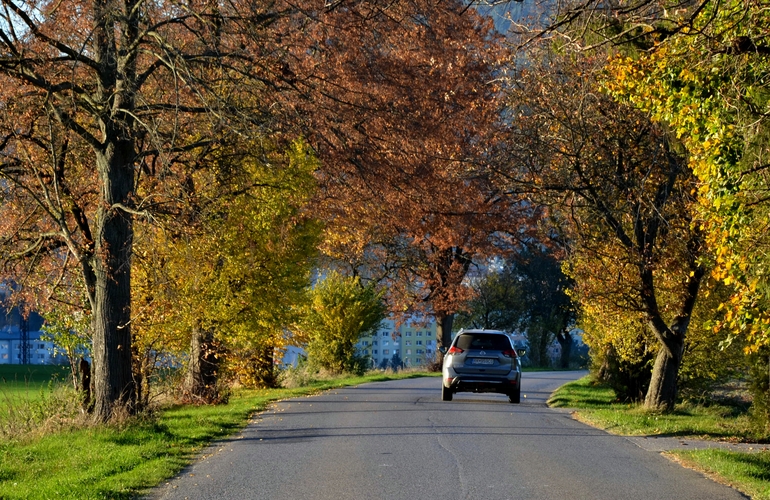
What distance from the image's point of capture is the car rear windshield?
24359 mm

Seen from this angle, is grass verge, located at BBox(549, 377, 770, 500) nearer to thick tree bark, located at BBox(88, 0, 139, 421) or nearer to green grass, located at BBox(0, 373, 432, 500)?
green grass, located at BBox(0, 373, 432, 500)

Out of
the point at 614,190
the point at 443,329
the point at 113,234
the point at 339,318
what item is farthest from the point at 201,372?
the point at 443,329

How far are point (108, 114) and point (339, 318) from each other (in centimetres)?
2540

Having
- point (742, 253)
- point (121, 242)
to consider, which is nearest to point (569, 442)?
point (742, 253)

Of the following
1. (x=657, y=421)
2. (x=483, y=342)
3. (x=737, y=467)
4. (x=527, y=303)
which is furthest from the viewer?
(x=527, y=303)

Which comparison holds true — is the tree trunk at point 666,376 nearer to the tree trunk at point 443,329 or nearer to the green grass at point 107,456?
the green grass at point 107,456

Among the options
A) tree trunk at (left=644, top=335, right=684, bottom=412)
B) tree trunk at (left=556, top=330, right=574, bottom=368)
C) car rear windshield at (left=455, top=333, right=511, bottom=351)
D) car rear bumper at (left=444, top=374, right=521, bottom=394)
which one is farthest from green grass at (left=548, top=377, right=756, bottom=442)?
tree trunk at (left=556, top=330, right=574, bottom=368)

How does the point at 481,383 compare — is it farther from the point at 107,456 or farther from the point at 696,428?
the point at 107,456

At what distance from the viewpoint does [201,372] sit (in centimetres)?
2639

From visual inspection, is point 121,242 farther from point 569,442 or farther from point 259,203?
point 569,442

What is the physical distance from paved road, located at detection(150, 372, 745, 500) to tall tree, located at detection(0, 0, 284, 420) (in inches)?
148

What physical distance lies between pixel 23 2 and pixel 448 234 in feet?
88.6

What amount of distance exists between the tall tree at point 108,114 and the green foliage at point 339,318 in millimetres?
22807

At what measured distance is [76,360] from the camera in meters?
19.8
